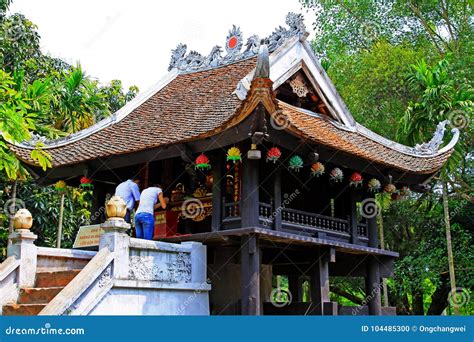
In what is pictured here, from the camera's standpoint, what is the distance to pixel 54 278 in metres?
9.62

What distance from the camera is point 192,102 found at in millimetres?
13641

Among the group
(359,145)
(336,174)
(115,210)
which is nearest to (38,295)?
(115,210)

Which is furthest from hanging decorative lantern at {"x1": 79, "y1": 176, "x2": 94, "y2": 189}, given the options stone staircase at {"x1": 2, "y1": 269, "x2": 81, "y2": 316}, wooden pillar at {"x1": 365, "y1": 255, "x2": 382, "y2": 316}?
wooden pillar at {"x1": 365, "y1": 255, "x2": 382, "y2": 316}

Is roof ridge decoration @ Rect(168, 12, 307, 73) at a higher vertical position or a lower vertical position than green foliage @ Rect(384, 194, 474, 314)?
higher

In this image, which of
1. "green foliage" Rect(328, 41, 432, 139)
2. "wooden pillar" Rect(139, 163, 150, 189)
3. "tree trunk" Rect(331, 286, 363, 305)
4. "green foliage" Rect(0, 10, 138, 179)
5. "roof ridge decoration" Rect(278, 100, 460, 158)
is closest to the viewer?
"wooden pillar" Rect(139, 163, 150, 189)

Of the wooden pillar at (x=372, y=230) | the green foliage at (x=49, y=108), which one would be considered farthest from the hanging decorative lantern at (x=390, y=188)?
the green foliage at (x=49, y=108)

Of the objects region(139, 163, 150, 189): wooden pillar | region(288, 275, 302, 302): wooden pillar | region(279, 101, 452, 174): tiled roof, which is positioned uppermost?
region(279, 101, 452, 174): tiled roof

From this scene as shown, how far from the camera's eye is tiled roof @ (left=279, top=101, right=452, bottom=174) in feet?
40.4

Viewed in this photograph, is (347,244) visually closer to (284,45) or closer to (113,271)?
(284,45)

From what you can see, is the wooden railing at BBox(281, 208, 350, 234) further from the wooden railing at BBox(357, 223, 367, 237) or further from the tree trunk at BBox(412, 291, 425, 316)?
the tree trunk at BBox(412, 291, 425, 316)

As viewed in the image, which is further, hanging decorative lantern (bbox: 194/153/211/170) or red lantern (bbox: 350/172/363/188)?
red lantern (bbox: 350/172/363/188)

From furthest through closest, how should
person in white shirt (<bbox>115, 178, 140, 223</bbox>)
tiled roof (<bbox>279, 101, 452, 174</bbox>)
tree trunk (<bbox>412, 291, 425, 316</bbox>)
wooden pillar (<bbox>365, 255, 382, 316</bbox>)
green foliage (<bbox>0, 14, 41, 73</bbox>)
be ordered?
tree trunk (<bbox>412, 291, 425, 316</bbox>) < green foliage (<bbox>0, 14, 41, 73</bbox>) < wooden pillar (<bbox>365, 255, 382, 316</bbox>) < tiled roof (<bbox>279, 101, 452, 174</bbox>) < person in white shirt (<bbox>115, 178, 140, 223</bbox>)

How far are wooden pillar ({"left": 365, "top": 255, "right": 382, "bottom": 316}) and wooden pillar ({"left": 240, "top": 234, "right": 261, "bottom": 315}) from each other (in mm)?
3864

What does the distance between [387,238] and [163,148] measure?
17.1m
